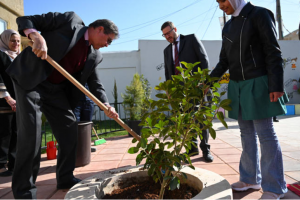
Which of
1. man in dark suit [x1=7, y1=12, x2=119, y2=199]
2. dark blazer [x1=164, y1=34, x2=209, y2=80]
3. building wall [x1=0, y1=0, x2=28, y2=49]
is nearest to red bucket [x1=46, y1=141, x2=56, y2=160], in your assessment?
man in dark suit [x1=7, y1=12, x2=119, y2=199]

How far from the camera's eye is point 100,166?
117 inches

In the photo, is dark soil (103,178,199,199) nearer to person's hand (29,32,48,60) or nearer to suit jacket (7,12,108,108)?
suit jacket (7,12,108,108)

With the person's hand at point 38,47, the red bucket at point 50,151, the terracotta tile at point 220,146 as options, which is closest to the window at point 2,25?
the red bucket at point 50,151

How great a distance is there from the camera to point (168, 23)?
318 cm

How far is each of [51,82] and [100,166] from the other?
4.56 ft

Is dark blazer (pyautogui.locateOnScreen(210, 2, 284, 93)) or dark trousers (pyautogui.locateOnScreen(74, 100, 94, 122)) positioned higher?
dark blazer (pyautogui.locateOnScreen(210, 2, 284, 93))

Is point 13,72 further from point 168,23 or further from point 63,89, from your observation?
point 168,23

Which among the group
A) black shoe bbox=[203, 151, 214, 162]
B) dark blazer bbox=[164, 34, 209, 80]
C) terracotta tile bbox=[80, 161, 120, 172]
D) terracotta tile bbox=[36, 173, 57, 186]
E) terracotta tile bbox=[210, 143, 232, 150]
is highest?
dark blazer bbox=[164, 34, 209, 80]

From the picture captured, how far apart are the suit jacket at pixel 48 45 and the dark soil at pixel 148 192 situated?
3.62ft

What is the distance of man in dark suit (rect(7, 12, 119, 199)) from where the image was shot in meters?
1.79

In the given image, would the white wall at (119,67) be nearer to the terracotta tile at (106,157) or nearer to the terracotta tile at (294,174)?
the terracotta tile at (106,157)

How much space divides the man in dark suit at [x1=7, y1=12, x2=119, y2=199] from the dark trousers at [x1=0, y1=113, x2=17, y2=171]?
3.48 feet

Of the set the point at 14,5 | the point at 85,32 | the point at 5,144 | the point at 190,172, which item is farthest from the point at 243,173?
the point at 14,5

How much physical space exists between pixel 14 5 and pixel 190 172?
6.47m
